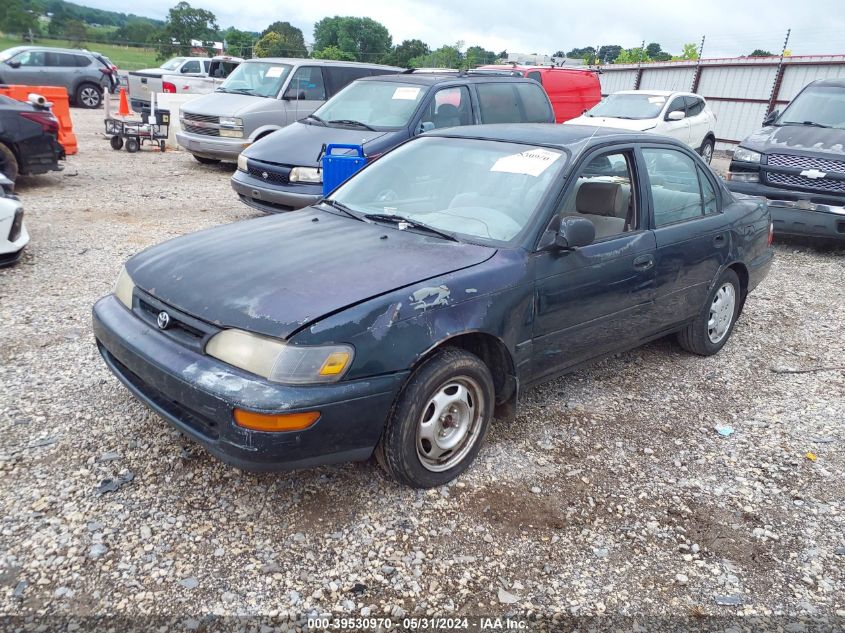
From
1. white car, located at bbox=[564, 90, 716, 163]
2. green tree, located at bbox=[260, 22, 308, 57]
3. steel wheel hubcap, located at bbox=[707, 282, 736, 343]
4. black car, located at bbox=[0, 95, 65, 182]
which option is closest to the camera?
steel wheel hubcap, located at bbox=[707, 282, 736, 343]

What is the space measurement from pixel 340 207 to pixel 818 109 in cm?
767

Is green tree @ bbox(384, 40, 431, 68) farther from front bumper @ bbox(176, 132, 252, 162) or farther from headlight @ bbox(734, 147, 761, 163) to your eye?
headlight @ bbox(734, 147, 761, 163)

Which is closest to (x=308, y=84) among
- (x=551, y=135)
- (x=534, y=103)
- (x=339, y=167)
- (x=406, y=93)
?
(x=406, y=93)

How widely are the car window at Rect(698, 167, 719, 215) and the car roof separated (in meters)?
0.40

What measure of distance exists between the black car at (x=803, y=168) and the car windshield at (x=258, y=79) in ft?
23.8

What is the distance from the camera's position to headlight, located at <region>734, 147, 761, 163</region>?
8.05 m

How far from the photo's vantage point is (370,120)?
7973 millimetres

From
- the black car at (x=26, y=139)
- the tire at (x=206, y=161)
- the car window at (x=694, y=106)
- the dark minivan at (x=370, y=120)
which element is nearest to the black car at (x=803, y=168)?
the dark minivan at (x=370, y=120)

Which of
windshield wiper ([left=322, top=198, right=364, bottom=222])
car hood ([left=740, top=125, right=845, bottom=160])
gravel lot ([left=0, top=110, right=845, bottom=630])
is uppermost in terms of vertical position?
car hood ([left=740, top=125, right=845, bottom=160])

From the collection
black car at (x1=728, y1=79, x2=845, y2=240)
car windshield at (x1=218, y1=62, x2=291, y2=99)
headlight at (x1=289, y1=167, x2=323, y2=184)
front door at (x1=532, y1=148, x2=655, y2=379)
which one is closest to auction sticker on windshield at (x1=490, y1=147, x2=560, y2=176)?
front door at (x1=532, y1=148, x2=655, y2=379)

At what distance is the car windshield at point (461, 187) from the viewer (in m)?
3.41

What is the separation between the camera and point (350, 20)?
7569 centimetres

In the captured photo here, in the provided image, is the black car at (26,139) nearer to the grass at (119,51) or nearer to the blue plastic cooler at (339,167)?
the blue plastic cooler at (339,167)

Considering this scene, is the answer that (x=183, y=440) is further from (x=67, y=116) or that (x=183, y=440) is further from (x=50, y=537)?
(x=67, y=116)
